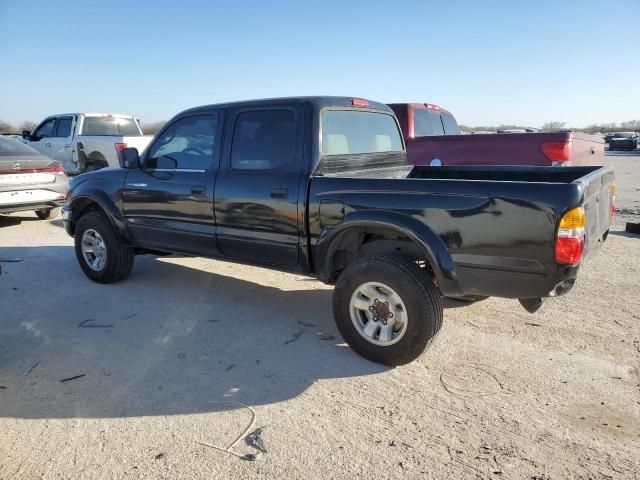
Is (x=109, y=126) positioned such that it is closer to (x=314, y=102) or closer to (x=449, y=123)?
(x=449, y=123)

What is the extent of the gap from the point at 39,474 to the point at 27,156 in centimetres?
760

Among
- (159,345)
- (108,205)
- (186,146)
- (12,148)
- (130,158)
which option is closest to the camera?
(159,345)

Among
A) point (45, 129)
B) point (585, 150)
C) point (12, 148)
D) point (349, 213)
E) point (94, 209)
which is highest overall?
point (45, 129)

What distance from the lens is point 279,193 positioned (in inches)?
159

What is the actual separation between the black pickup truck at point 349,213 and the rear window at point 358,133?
0.06ft

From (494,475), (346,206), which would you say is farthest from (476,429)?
(346,206)

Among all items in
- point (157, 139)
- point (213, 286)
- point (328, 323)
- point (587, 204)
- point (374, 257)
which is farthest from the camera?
point (213, 286)

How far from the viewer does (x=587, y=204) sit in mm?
3139

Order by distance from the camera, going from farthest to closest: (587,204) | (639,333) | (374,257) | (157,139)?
(157,139) < (639,333) < (374,257) < (587,204)

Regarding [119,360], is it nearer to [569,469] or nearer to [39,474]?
[39,474]

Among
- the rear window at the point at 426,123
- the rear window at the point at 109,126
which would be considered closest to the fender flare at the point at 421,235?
the rear window at the point at 426,123

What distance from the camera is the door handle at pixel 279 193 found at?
4016 mm

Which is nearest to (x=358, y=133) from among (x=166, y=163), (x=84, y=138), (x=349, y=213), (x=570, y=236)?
(x=349, y=213)

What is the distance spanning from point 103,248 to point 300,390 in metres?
3.31
